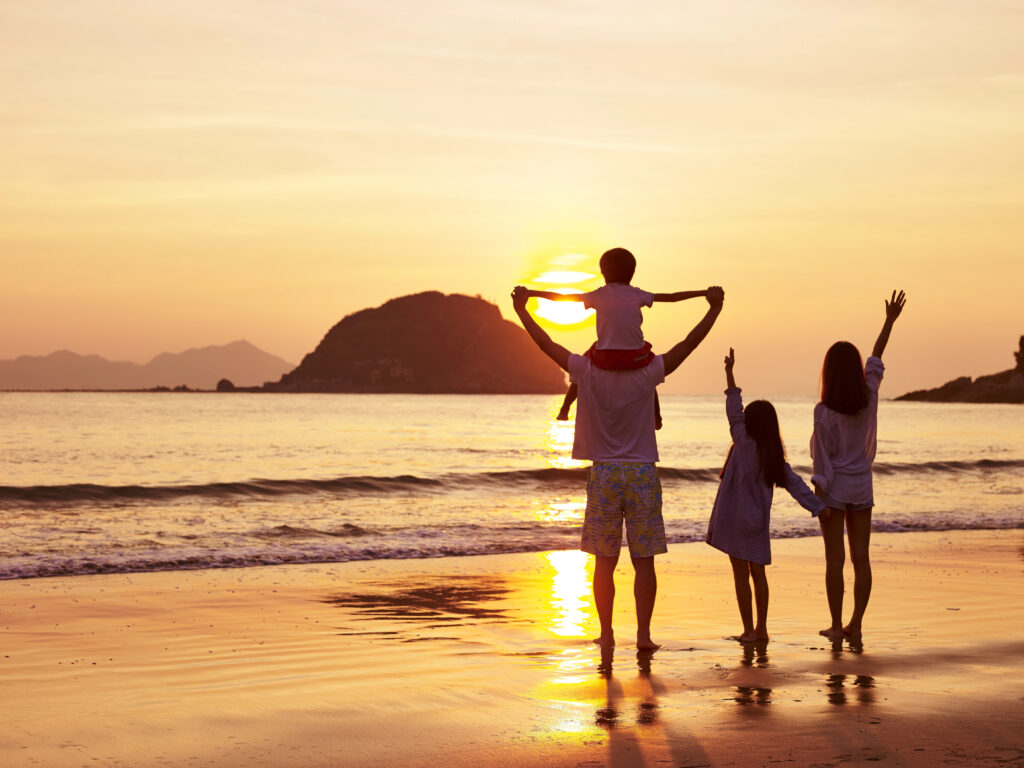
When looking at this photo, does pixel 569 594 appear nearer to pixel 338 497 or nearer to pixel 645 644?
pixel 645 644

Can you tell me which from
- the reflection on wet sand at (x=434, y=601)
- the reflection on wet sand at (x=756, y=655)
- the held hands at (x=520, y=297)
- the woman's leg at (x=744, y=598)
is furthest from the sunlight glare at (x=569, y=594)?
the held hands at (x=520, y=297)

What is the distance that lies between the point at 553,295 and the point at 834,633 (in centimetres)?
321

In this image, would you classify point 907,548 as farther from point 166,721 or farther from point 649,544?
point 166,721

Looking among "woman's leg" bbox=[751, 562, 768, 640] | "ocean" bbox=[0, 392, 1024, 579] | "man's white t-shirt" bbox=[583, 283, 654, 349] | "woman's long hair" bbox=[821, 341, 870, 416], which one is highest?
"man's white t-shirt" bbox=[583, 283, 654, 349]

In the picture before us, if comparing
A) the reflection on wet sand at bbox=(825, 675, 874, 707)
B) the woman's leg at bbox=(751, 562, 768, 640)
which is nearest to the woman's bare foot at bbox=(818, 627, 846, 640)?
the woman's leg at bbox=(751, 562, 768, 640)

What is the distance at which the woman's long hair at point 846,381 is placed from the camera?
7727mm

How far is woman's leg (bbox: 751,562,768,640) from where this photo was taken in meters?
7.71

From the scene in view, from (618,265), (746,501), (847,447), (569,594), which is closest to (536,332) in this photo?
(618,265)

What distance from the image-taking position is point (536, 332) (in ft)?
22.7

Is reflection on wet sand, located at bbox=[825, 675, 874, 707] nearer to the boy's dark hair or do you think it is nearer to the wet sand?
the wet sand

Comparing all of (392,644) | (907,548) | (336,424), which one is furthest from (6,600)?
(336,424)

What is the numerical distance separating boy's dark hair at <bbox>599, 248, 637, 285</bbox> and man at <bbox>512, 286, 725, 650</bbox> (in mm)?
520

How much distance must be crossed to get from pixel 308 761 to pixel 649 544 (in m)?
2.87

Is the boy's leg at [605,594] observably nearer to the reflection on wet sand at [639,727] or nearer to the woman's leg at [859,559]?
the reflection on wet sand at [639,727]
